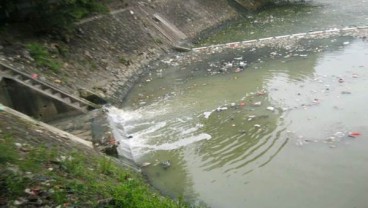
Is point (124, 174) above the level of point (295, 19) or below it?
below

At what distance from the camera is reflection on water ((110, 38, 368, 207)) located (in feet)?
23.2

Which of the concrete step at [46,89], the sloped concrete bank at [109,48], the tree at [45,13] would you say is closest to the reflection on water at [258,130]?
the sloped concrete bank at [109,48]

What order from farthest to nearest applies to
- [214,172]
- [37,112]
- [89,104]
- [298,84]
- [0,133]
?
1. [298,84]
2. [89,104]
3. [37,112]
4. [214,172]
5. [0,133]

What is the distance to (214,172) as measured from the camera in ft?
25.8

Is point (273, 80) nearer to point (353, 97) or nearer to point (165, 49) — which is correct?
point (353, 97)

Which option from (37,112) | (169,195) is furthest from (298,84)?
(37,112)

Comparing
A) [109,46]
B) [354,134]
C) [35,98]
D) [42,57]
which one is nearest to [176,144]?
[35,98]

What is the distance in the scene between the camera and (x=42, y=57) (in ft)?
39.8

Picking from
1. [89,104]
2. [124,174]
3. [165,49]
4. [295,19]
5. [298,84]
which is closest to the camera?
[124,174]

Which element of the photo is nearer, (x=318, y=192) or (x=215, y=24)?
(x=318, y=192)

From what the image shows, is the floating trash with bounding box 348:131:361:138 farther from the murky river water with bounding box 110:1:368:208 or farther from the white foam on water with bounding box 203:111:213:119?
the white foam on water with bounding box 203:111:213:119

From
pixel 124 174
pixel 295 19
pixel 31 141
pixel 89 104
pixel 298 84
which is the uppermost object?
pixel 295 19

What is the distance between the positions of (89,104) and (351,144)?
6.59 m

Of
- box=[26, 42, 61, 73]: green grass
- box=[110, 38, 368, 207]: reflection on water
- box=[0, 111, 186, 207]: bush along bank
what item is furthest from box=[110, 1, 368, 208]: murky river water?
box=[26, 42, 61, 73]: green grass
